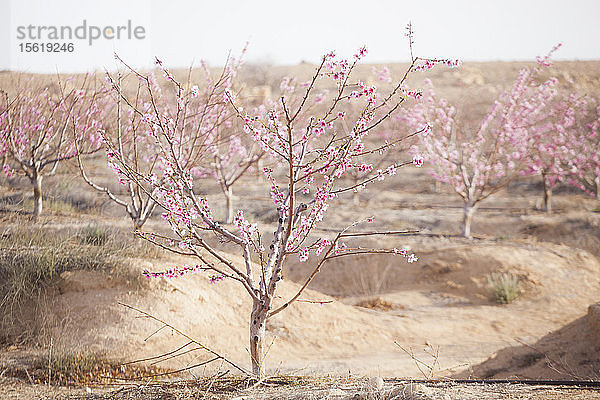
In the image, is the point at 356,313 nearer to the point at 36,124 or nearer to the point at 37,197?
the point at 37,197

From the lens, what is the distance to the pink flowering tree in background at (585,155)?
716 inches

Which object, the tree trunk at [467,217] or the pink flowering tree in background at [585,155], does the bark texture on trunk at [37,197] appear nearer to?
the tree trunk at [467,217]

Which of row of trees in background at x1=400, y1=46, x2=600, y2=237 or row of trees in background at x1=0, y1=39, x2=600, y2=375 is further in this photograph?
row of trees in background at x1=400, y1=46, x2=600, y2=237

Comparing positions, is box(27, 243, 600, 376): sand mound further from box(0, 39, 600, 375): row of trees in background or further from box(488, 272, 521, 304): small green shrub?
box(0, 39, 600, 375): row of trees in background

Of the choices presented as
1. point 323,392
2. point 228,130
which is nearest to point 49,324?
point 323,392

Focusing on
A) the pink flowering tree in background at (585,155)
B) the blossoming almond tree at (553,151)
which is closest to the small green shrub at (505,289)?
the blossoming almond tree at (553,151)

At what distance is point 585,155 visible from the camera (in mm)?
18703

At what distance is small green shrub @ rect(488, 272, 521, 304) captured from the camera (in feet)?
34.6

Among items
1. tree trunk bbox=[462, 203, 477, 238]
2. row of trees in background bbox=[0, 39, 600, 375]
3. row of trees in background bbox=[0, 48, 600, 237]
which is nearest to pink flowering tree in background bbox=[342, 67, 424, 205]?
row of trees in background bbox=[0, 39, 600, 375]

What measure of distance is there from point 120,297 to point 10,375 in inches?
A: 59.8

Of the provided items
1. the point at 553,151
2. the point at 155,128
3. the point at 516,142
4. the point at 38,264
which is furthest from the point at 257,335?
the point at 553,151

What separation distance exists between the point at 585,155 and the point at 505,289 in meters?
10.4

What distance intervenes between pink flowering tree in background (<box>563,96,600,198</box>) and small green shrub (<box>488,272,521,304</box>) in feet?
27.1

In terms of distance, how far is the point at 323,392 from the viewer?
12.4ft
